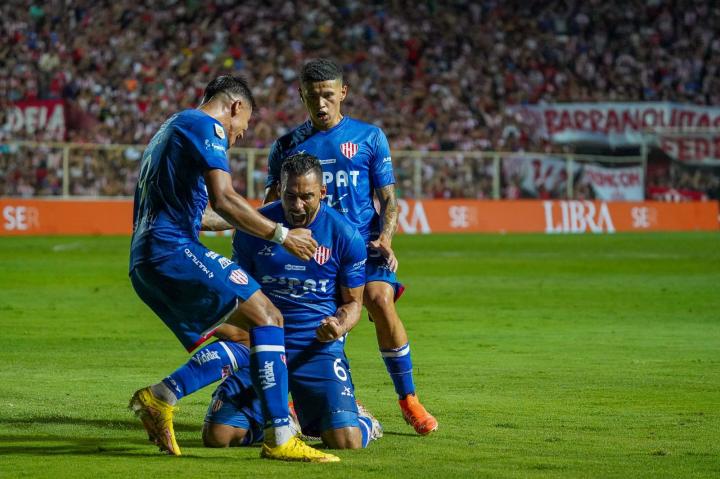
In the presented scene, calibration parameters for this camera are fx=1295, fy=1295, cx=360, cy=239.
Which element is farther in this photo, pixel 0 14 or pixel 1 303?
pixel 0 14

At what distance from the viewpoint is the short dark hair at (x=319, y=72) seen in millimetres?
8547

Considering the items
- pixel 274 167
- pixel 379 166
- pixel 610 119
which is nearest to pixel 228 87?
pixel 274 167

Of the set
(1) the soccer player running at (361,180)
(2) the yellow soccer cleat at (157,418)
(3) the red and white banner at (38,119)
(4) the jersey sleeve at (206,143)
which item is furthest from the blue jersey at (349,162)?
(3) the red and white banner at (38,119)

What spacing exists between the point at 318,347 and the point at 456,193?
3041 cm

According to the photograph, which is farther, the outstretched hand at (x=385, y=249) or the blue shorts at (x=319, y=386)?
the outstretched hand at (x=385, y=249)

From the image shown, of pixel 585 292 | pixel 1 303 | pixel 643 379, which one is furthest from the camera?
pixel 585 292

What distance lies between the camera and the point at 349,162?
8836mm

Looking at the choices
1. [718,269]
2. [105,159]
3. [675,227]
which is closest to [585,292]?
[718,269]

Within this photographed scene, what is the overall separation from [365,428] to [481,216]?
31051mm

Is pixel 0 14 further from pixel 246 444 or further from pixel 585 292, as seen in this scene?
pixel 246 444

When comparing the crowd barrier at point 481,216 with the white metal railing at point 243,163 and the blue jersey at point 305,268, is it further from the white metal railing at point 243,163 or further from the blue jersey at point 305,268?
the blue jersey at point 305,268

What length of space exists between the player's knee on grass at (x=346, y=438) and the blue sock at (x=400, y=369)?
90cm

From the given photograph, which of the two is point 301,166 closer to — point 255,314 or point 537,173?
point 255,314

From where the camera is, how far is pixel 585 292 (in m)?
19.3
